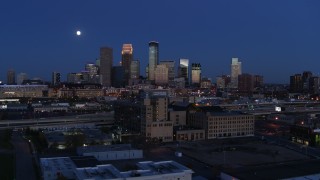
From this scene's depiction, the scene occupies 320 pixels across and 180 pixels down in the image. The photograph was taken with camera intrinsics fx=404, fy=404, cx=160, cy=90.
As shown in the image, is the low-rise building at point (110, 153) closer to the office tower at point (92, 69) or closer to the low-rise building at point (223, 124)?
the low-rise building at point (223, 124)

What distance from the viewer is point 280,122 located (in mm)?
27250

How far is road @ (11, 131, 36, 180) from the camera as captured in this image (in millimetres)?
12692

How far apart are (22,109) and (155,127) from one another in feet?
61.6

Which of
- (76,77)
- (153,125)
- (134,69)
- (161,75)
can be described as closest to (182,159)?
(153,125)

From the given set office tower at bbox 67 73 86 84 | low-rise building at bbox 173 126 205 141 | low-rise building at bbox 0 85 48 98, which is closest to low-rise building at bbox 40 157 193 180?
low-rise building at bbox 173 126 205 141

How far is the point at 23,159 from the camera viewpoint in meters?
14.9

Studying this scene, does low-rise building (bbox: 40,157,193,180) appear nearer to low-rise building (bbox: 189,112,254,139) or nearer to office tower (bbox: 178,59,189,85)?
low-rise building (bbox: 189,112,254,139)

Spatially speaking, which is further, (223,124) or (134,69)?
(134,69)

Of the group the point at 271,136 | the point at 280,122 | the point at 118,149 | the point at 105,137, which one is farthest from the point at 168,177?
the point at 280,122

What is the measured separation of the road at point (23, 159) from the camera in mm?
12692

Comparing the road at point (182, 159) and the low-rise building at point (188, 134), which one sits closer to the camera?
the road at point (182, 159)

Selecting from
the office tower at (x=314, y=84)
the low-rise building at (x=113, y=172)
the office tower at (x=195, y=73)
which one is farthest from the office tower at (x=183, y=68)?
the low-rise building at (x=113, y=172)

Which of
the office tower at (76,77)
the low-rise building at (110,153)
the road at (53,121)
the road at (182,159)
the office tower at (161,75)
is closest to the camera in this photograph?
the road at (182,159)

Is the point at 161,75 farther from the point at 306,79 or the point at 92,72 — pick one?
the point at 306,79
